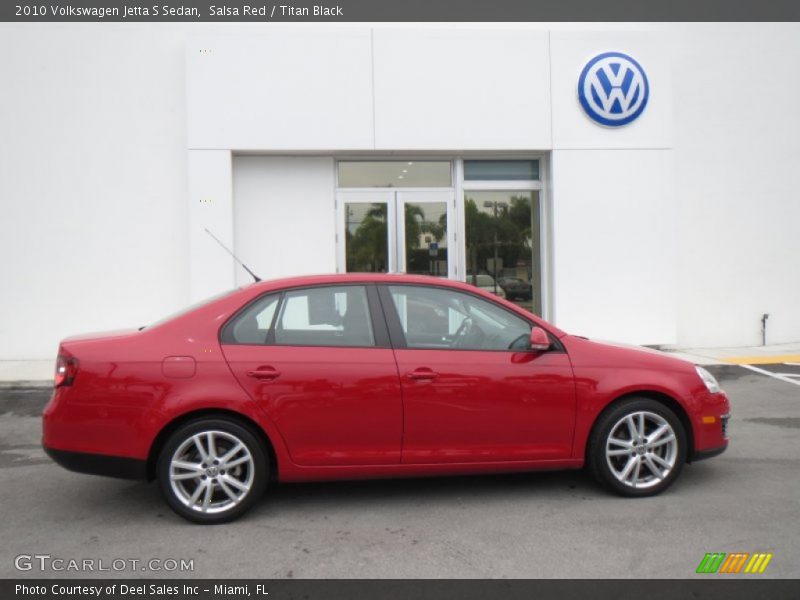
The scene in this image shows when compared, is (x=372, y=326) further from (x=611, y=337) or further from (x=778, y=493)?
(x=611, y=337)

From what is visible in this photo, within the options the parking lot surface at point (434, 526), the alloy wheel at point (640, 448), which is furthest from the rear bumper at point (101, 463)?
the alloy wheel at point (640, 448)

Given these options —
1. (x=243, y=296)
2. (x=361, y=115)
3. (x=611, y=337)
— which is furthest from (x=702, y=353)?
(x=243, y=296)

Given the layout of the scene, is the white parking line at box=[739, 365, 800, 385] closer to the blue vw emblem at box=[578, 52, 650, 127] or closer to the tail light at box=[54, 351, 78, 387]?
the blue vw emblem at box=[578, 52, 650, 127]

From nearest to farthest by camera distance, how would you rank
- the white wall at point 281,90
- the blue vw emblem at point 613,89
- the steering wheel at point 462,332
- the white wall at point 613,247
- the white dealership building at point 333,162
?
1. the steering wheel at point 462,332
2. the white wall at point 281,90
3. the white dealership building at point 333,162
4. the blue vw emblem at point 613,89
5. the white wall at point 613,247

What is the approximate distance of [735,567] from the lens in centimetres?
380

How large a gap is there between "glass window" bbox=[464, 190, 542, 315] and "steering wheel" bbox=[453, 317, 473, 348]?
7.21 m

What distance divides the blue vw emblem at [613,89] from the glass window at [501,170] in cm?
132

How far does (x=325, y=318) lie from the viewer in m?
4.77

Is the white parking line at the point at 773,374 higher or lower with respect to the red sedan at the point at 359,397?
lower

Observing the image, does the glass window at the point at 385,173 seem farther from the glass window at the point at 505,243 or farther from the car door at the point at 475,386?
the car door at the point at 475,386

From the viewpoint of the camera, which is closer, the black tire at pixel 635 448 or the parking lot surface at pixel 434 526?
the parking lot surface at pixel 434 526

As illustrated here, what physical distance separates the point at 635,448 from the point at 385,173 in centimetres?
795

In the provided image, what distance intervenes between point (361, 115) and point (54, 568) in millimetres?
8645

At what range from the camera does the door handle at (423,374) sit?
180 inches
